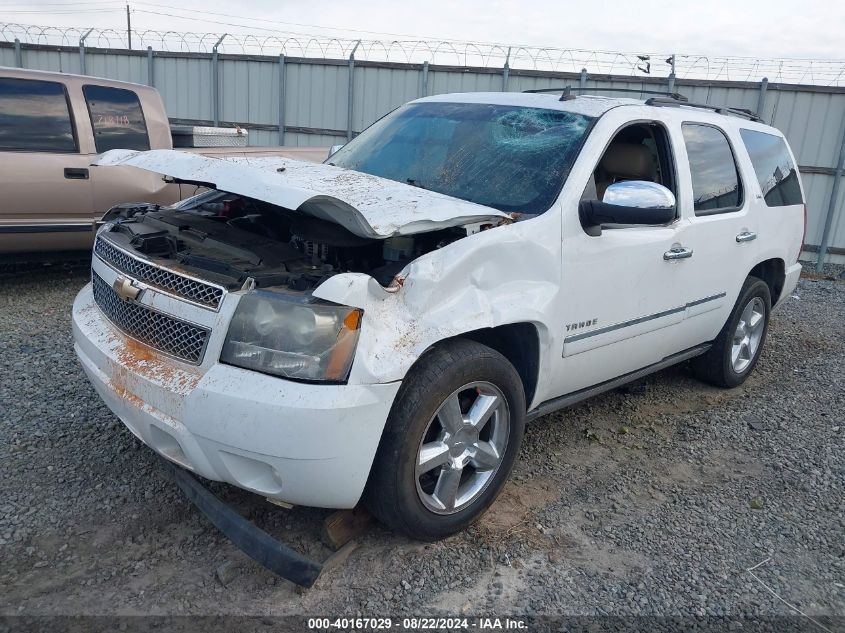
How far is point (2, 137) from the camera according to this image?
5.96 m

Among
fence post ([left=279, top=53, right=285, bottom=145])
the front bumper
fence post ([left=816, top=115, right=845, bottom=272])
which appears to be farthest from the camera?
fence post ([left=279, top=53, right=285, bottom=145])

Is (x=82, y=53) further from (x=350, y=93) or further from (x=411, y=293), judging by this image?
(x=411, y=293)

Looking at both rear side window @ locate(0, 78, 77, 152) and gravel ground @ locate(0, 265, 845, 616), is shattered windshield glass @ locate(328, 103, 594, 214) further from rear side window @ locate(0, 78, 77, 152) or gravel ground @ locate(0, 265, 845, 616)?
rear side window @ locate(0, 78, 77, 152)

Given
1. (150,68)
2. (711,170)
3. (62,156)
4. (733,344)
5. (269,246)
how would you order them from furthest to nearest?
(150,68)
(62,156)
(733,344)
(711,170)
(269,246)

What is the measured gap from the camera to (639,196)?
3273 mm

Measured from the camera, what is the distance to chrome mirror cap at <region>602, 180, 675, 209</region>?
3266mm

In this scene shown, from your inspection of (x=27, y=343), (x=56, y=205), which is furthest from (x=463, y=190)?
(x=56, y=205)

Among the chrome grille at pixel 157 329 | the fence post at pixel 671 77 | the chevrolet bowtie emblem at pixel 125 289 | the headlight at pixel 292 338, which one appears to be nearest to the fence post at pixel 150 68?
the fence post at pixel 671 77

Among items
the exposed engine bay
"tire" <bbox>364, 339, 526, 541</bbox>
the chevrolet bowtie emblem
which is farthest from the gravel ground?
the exposed engine bay

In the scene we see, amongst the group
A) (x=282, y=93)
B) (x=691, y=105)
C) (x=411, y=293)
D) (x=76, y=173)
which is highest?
(x=691, y=105)

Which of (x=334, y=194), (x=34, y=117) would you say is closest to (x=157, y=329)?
(x=334, y=194)

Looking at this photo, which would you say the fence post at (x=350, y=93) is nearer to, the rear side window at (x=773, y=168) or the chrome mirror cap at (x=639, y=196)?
the rear side window at (x=773, y=168)

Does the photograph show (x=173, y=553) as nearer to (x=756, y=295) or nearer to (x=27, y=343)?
(x=27, y=343)

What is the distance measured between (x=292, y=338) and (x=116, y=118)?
17.1 feet
